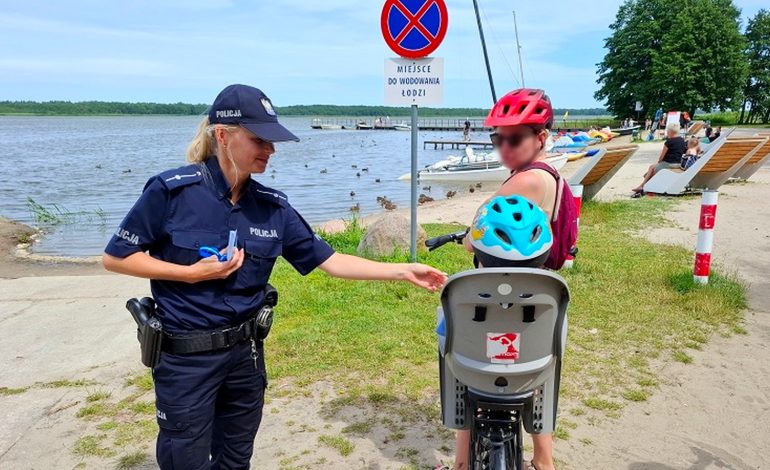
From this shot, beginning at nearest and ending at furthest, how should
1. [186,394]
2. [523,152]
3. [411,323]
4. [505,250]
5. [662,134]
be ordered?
[505,250] < [186,394] < [523,152] < [411,323] < [662,134]

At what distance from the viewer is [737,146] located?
504 inches

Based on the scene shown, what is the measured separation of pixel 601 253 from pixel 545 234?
6468 mm

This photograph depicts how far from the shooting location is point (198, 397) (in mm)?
2326

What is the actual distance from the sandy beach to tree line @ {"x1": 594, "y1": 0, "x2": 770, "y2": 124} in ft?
190

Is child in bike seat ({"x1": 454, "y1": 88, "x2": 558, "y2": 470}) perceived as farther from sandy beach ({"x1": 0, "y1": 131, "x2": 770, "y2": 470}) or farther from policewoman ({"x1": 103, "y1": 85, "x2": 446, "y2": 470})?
sandy beach ({"x1": 0, "y1": 131, "x2": 770, "y2": 470})

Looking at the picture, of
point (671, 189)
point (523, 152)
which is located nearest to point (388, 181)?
point (671, 189)

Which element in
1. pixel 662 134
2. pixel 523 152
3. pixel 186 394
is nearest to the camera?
pixel 186 394

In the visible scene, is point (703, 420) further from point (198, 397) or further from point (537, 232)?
point (198, 397)

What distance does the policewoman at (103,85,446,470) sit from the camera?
223 centimetres

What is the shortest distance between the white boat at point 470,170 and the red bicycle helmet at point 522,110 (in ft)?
75.4

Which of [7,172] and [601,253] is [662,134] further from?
[7,172]

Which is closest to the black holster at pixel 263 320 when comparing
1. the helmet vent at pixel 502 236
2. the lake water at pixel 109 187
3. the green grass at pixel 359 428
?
the helmet vent at pixel 502 236

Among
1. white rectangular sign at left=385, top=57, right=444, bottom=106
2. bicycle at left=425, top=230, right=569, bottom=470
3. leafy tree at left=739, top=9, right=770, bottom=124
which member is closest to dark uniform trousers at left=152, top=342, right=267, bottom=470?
bicycle at left=425, top=230, right=569, bottom=470

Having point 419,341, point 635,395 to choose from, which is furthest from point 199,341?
point 635,395
